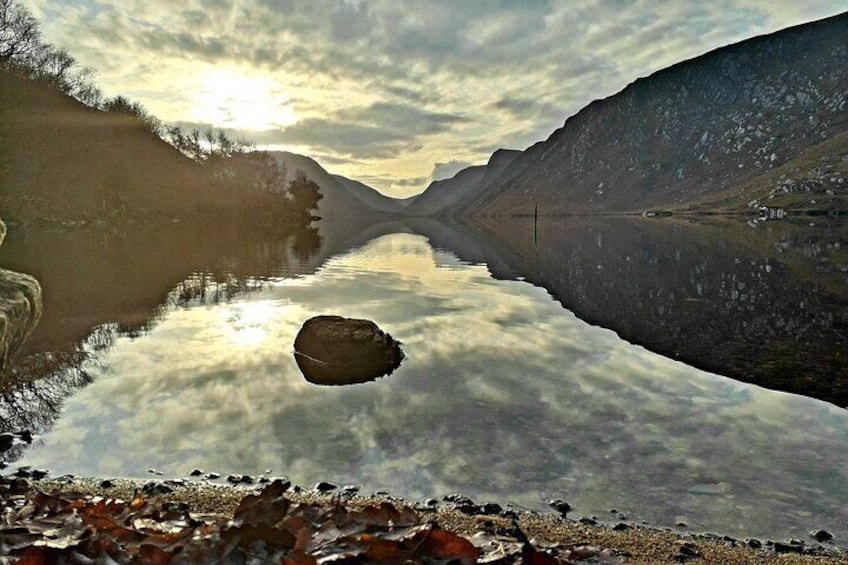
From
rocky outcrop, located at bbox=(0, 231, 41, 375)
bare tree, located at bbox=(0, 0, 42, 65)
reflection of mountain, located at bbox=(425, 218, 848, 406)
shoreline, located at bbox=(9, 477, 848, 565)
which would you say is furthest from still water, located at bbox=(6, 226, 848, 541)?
bare tree, located at bbox=(0, 0, 42, 65)

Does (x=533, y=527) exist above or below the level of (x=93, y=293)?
below

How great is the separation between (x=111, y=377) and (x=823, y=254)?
5380 cm

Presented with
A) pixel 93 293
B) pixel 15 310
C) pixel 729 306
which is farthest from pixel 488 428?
pixel 93 293

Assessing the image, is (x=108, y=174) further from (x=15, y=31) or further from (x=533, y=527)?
(x=533, y=527)

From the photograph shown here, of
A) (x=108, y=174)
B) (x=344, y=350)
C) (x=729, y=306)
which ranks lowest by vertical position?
(x=729, y=306)

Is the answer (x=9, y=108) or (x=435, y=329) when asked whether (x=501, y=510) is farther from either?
(x=9, y=108)

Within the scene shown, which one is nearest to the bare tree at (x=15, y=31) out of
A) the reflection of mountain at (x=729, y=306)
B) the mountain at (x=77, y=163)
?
the mountain at (x=77, y=163)

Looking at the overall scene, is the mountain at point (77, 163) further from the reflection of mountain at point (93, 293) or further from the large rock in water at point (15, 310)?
the large rock in water at point (15, 310)

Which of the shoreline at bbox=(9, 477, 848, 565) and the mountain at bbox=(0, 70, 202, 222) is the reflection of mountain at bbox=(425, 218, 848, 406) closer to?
the shoreline at bbox=(9, 477, 848, 565)

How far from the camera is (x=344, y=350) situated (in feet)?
47.8

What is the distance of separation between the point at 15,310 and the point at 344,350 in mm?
7502

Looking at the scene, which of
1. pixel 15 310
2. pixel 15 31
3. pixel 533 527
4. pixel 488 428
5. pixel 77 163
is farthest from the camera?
pixel 77 163

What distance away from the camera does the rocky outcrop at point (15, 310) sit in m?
8.99

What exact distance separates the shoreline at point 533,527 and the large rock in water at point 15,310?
9.18ft
